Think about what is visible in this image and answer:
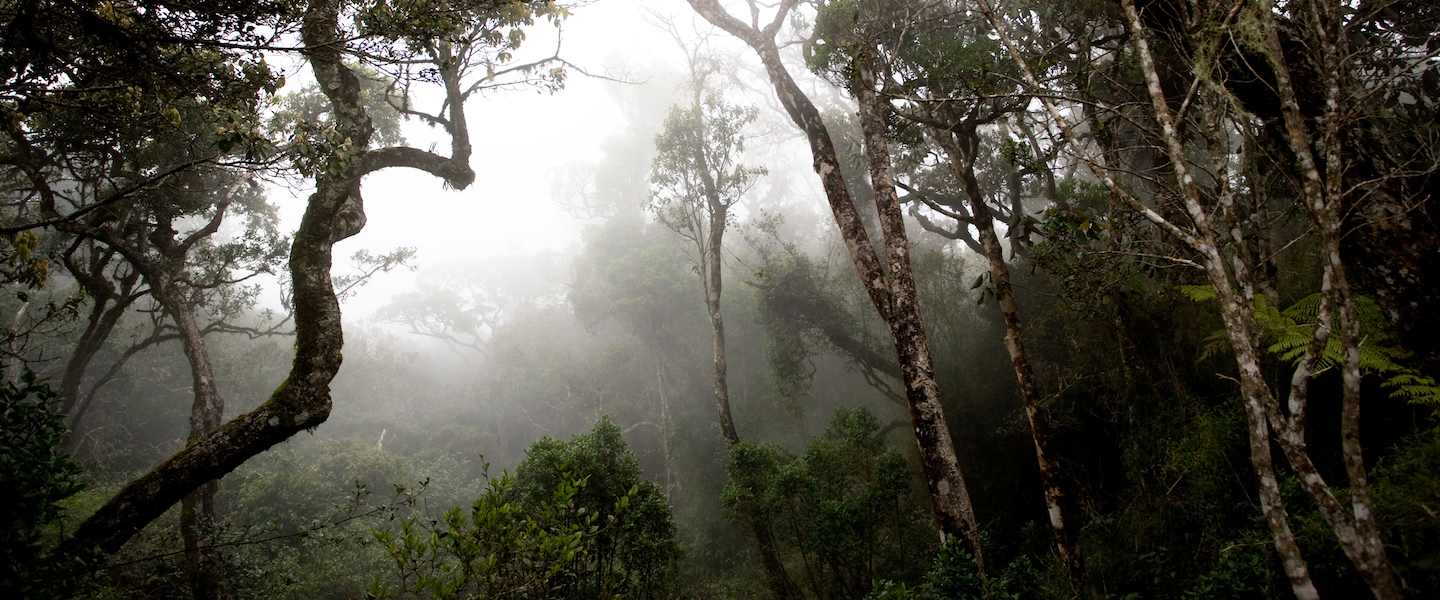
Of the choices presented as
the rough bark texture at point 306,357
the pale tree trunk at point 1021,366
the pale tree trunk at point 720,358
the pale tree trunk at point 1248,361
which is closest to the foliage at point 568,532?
the rough bark texture at point 306,357

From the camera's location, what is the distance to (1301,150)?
8.38ft

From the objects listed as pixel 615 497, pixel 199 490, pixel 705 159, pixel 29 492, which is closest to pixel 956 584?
pixel 615 497

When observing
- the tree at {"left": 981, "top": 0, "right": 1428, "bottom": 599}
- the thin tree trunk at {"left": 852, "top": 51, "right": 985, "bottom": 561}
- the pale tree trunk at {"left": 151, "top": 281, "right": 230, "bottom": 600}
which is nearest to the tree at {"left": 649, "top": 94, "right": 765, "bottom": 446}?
the thin tree trunk at {"left": 852, "top": 51, "right": 985, "bottom": 561}

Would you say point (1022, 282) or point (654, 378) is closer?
point (1022, 282)

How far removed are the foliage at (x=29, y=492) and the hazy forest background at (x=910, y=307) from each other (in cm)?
2

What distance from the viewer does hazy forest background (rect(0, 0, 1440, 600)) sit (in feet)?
9.36

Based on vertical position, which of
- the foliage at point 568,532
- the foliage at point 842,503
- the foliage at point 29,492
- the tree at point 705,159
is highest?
the tree at point 705,159

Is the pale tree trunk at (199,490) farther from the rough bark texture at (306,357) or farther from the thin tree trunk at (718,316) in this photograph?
the thin tree trunk at (718,316)

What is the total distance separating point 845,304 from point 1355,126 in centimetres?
1137

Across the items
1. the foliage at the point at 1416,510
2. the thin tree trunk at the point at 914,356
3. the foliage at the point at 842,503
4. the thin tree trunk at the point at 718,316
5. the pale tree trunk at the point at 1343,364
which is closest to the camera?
the pale tree trunk at the point at 1343,364

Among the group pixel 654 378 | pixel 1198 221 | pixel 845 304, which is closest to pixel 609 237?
pixel 654 378

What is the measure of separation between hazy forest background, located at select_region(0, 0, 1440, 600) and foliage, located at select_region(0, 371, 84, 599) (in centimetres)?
2

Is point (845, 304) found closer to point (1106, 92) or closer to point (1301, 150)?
point (1106, 92)

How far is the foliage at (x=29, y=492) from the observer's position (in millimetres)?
2393
